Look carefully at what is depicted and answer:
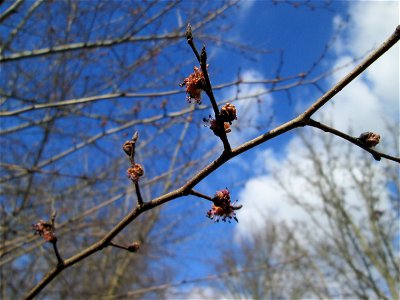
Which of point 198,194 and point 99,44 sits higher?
point 99,44

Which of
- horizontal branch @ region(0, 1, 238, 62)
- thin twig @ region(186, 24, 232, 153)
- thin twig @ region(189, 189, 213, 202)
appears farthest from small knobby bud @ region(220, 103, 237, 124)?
horizontal branch @ region(0, 1, 238, 62)

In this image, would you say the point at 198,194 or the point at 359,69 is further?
the point at 198,194

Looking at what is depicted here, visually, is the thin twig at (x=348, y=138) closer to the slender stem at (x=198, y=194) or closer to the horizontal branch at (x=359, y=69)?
the horizontal branch at (x=359, y=69)

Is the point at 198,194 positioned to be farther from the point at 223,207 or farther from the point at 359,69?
the point at 359,69

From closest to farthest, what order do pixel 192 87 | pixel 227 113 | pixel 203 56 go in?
pixel 203 56, pixel 227 113, pixel 192 87

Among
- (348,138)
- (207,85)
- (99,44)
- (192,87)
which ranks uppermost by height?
(99,44)

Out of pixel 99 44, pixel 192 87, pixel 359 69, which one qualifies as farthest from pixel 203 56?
pixel 99 44

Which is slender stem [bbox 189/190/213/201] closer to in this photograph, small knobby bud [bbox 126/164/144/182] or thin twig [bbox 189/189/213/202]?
thin twig [bbox 189/189/213/202]
